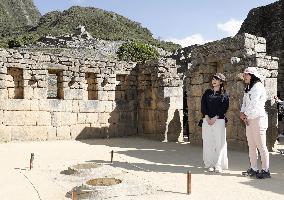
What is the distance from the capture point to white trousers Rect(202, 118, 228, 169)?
7.67 metres

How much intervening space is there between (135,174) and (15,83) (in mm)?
7319

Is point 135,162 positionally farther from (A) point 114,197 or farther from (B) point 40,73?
(B) point 40,73

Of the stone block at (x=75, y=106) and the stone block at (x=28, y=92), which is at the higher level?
the stone block at (x=28, y=92)

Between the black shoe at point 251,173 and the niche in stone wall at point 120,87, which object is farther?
the niche in stone wall at point 120,87

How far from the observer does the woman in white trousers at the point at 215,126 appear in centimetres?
768

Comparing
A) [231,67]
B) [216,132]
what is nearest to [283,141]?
[231,67]

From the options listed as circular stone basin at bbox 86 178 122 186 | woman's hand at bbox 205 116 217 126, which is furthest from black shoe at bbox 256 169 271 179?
circular stone basin at bbox 86 178 122 186

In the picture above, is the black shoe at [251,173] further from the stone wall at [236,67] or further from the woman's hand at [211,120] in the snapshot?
the stone wall at [236,67]

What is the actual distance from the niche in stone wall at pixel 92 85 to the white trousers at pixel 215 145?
6933 millimetres

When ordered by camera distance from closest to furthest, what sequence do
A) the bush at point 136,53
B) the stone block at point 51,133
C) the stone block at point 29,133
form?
the stone block at point 29,133 < the stone block at point 51,133 < the bush at point 136,53

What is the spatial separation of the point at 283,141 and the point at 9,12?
83651 millimetres

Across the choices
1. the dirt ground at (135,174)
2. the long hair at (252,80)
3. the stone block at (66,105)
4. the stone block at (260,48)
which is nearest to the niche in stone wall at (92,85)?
the stone block at (66,105)

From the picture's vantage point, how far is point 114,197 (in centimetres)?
541

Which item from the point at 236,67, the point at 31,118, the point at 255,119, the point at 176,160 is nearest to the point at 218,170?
the point at 255,119
